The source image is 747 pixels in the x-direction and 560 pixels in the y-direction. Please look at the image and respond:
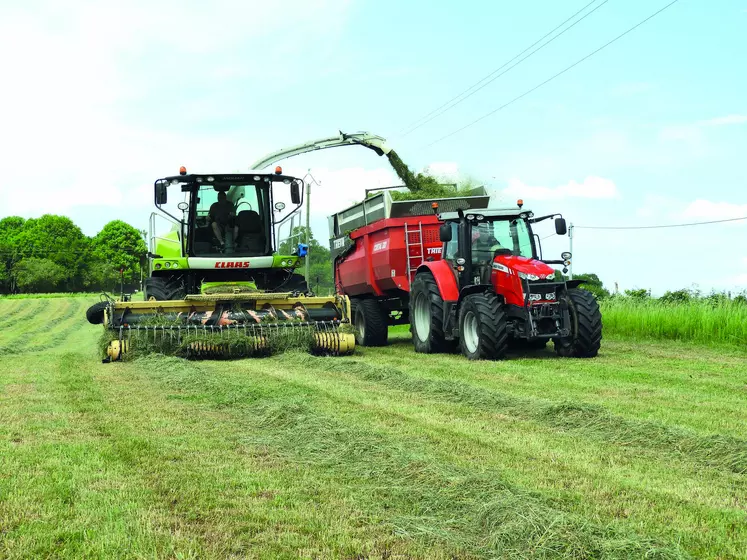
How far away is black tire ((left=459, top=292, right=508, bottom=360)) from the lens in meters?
11.3

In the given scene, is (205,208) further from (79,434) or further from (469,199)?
(79,434)

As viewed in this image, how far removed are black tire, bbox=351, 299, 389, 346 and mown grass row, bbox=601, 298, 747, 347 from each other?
470cm

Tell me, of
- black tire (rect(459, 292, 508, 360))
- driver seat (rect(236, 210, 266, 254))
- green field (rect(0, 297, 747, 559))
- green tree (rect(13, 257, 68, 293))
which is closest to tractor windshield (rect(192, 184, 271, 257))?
driver seat (rect(236, 210, 266, 254))

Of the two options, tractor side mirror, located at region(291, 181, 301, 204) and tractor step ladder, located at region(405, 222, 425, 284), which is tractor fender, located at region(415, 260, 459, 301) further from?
tractor side mirror, located at region(291, 181, 301, 204)

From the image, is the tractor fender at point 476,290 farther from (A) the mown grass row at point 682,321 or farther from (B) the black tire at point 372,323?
(A) the mown grass row at point 682,321

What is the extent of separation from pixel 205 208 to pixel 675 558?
36.4ft

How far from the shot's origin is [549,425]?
644cm

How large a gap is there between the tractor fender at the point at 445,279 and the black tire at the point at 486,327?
0.61 meters

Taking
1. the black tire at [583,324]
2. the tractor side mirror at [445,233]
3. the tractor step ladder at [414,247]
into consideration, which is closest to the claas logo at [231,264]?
the tractor step ladder at [414,247]

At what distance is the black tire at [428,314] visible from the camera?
503 inches

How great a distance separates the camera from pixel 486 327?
11.3m

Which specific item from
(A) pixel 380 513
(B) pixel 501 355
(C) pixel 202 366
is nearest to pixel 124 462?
(A) pixel 380 513

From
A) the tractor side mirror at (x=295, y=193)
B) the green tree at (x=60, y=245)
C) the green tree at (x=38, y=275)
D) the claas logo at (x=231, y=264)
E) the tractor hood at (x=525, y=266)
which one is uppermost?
the green tree at (x=60, y=245)

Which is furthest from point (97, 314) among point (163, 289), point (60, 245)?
point (60, 245)
